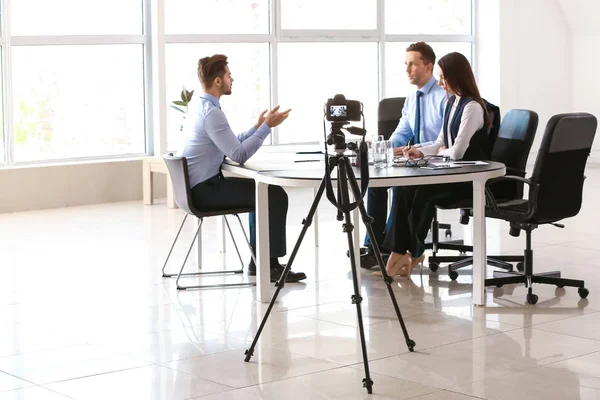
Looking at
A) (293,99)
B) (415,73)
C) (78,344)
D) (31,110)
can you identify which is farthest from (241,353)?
(293,99)

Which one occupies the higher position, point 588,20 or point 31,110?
point 588,20

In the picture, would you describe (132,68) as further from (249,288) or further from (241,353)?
(241,353)

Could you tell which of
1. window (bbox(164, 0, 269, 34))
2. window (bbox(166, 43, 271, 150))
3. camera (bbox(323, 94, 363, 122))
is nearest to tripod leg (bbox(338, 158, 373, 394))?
camera (bbox(323, 94, 363, 122))

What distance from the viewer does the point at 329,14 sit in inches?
453

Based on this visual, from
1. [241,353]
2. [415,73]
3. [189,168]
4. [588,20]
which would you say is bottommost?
[241,353]

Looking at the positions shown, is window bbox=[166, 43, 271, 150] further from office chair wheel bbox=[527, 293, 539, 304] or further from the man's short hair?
office chair wheel bbox=[527, 293, 539, 304]

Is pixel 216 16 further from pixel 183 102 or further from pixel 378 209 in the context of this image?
pixel 378 209

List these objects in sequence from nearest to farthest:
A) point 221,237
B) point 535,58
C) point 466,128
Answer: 1. point 466,128
2. point 221,237
3. point 535,58

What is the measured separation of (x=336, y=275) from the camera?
19.9 ft

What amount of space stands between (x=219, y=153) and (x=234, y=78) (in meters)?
5.12

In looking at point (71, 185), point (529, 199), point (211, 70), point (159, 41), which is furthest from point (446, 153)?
point (159, 41)

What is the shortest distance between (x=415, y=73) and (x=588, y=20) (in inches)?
285

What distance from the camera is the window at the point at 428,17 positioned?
39.6ft

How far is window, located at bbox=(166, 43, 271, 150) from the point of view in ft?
34.2
